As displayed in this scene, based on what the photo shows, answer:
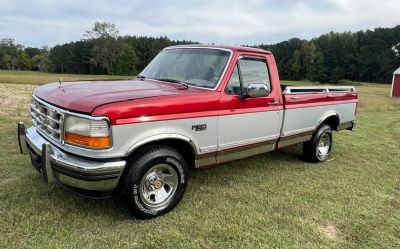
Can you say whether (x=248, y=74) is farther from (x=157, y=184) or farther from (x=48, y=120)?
(x=48, y=120)

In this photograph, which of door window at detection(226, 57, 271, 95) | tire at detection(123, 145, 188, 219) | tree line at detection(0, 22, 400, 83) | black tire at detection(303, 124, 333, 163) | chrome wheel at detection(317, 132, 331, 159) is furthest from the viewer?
tree line at detection(0, 22, 400, 83)

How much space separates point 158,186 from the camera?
4191 mm

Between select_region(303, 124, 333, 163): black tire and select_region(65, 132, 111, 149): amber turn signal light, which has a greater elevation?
select_region(65, 132, 111, 149): amber turn signal light

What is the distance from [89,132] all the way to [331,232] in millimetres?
2928

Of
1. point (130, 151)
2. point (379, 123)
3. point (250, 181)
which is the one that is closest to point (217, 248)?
point (130, 151)

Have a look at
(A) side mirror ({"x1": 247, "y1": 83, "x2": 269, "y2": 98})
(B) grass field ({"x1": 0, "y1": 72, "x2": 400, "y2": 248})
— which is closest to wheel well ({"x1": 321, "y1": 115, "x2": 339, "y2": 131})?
(B) grass field ({"x1": 0, "y1": 72, "x2": 400, "y2": 248})

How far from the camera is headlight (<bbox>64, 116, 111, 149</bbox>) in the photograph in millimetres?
3484

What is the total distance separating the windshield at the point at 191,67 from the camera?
188 inches

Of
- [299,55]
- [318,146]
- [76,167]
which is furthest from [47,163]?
[299,55]

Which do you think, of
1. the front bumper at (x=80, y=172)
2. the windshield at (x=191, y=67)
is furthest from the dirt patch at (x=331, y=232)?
the front bumper at (x=80, y=172)

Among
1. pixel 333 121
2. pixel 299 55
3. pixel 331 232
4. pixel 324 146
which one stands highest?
pixel 299 55

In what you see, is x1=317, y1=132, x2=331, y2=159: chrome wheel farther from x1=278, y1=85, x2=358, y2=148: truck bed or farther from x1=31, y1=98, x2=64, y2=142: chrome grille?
x1=31, y1=98, x2=64, y2=142: chrome grille

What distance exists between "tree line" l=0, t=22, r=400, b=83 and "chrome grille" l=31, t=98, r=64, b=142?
80.8 m

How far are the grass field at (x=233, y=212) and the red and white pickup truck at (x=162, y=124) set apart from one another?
41cm
